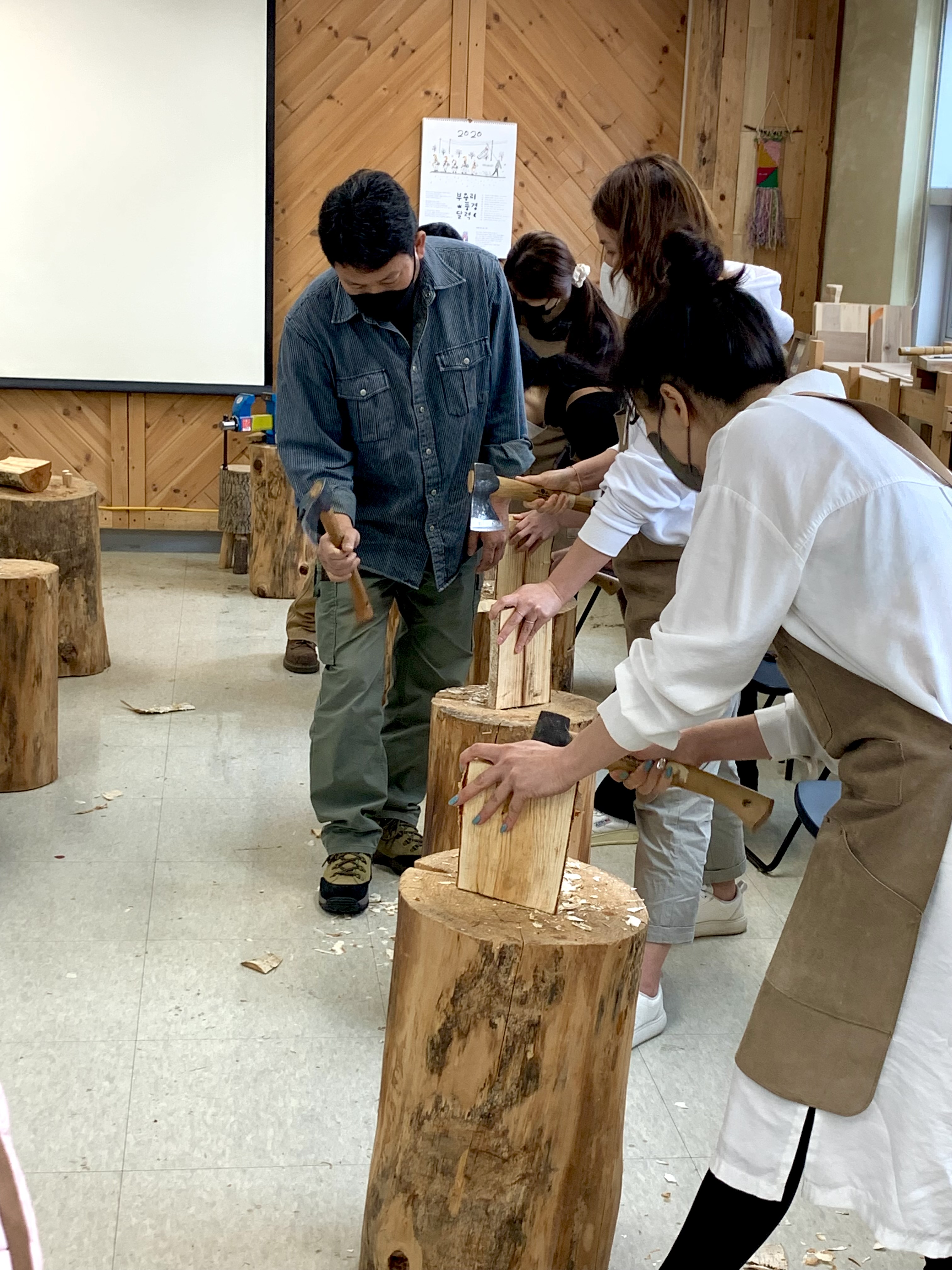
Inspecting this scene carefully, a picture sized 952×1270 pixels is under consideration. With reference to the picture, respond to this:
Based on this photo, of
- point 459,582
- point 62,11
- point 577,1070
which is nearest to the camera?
point 577,1070

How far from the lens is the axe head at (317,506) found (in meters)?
2.85

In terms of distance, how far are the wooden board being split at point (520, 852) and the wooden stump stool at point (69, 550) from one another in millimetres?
3143

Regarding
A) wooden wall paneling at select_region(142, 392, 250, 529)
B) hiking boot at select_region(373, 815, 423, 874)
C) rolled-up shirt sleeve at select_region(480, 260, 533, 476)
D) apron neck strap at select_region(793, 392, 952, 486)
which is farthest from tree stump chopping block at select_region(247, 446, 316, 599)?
apron neck strap at select_region(793, 392, 952, 486)

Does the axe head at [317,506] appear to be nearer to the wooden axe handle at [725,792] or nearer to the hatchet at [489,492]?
the hatchet at [489,492]

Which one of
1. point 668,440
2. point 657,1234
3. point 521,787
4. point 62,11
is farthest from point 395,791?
point 62,11

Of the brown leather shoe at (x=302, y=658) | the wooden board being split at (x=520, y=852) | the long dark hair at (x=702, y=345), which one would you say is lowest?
the brown leather shoe at (x=302, y=658)

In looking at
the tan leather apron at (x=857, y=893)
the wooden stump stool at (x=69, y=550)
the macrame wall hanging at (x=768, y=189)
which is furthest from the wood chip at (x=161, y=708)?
the macrame wall hanging at (x=768, y=189)

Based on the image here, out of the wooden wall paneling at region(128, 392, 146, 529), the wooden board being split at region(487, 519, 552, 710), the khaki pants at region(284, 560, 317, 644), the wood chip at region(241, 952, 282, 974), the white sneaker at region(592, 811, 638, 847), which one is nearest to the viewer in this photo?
the wooden board being split at region(487, 519, 552, 710)

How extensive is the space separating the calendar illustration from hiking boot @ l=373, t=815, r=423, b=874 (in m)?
4.27

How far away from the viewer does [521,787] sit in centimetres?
162

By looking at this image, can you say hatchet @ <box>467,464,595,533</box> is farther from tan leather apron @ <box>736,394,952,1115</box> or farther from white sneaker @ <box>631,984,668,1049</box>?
tan leather apron @ <box>736,394,952,1115</box>

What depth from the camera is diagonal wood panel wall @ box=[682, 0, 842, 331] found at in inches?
272

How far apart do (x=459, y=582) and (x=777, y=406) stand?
178cm

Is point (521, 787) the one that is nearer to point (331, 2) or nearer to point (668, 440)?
point (668, 440)
